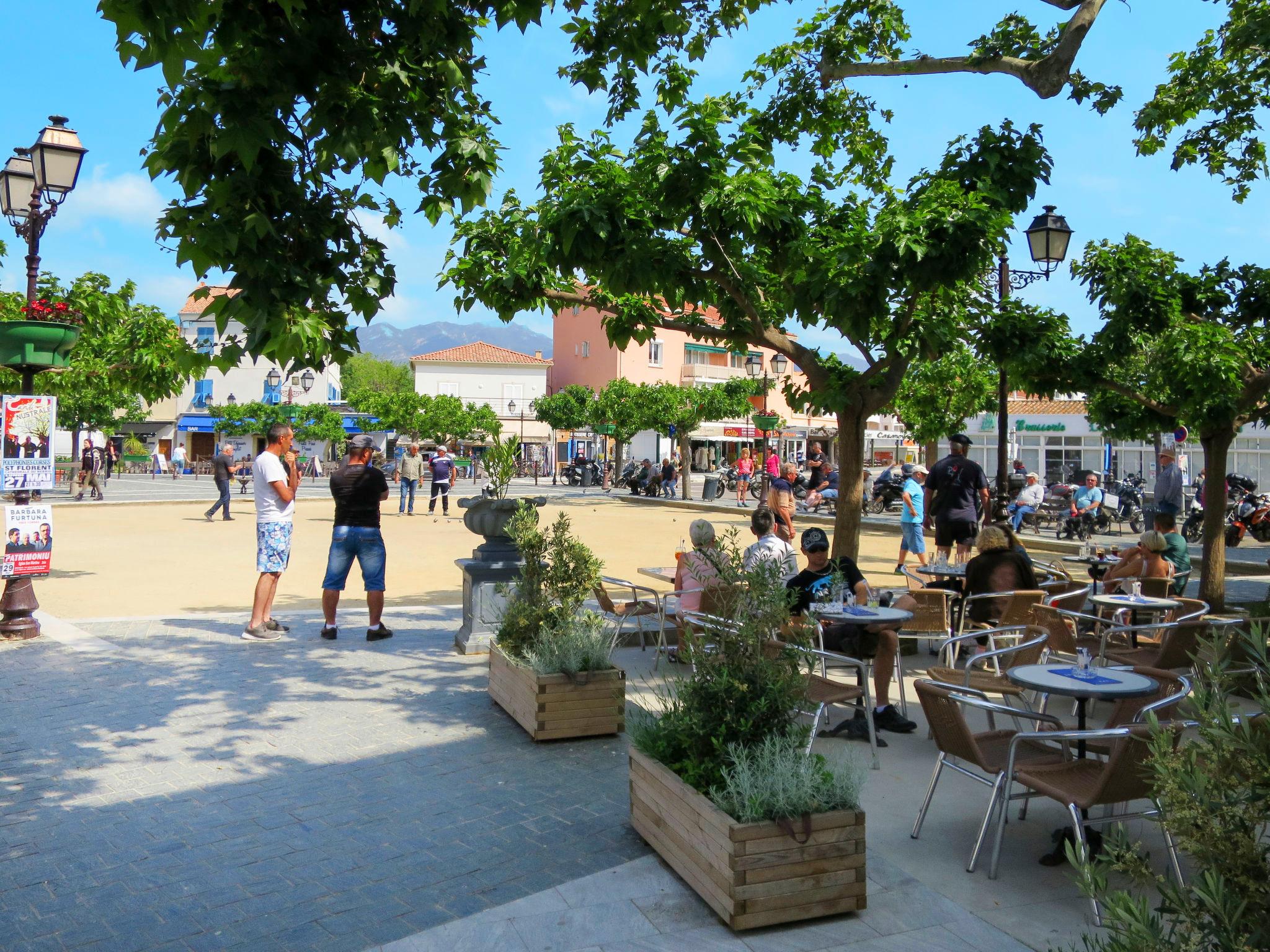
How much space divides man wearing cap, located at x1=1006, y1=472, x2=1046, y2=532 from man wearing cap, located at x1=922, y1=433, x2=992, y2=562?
28.7 feet

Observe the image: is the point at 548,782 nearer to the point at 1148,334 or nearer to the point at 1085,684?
the point at 1085,684

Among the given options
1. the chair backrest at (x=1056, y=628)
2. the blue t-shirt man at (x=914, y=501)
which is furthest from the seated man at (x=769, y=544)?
the blue t-shirt man at (x=914, y=501)

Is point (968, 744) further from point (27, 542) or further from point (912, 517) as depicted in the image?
point (912, 517)

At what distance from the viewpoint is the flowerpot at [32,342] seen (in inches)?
326

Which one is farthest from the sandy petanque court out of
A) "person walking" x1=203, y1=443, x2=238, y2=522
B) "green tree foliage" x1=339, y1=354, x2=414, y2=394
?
"green tree foliage" x1=339, y1=354, x2=414, y2=394

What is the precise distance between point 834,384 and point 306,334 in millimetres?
5351

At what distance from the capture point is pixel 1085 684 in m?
4.21

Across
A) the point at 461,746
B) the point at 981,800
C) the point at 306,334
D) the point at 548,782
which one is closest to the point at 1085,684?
the point at 981,800

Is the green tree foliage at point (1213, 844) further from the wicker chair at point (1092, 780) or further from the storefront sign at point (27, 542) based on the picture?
the storefront sign at point (27, 542)

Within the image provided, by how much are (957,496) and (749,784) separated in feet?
25.4

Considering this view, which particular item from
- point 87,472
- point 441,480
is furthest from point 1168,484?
point 87,472

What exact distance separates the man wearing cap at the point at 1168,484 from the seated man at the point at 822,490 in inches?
391

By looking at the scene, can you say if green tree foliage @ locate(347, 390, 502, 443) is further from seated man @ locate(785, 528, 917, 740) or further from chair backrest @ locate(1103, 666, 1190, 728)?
chair backrest @ locate(1103, 666, 1190, 728)

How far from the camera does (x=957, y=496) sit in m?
10.4
